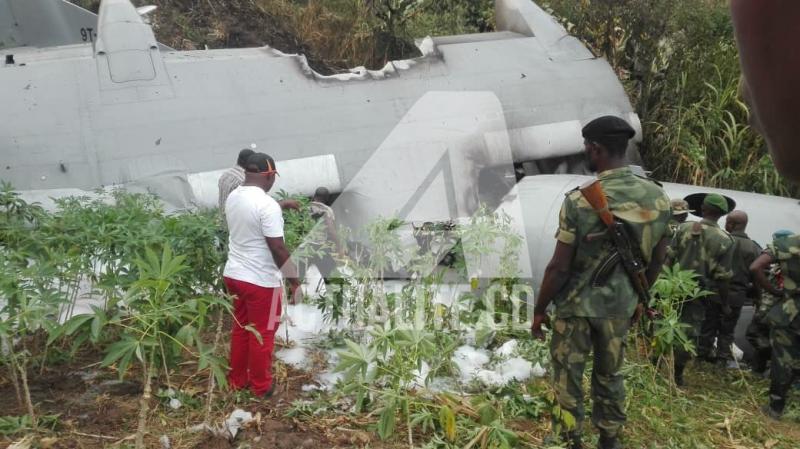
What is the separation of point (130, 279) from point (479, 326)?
2.14 meters

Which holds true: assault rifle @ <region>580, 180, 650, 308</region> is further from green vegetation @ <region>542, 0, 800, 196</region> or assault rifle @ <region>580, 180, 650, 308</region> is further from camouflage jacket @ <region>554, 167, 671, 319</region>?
green vegetation @ <region>542, 0, 800, 196</region>

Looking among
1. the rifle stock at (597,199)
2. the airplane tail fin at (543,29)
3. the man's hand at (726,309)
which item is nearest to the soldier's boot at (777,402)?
the man's hand at (726,309)

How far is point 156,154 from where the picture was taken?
20.4 ft

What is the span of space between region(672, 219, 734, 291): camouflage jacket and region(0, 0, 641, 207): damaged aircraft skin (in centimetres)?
275

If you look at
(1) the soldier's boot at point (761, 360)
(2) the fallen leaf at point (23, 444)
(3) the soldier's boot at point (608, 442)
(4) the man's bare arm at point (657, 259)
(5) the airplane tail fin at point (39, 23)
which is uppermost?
(5) the airplane tail fin at point (39, 23)

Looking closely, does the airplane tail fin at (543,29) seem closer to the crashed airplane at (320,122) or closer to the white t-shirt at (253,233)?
the crashed airplane at (320,122)

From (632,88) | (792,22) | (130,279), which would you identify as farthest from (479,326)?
(632,88)

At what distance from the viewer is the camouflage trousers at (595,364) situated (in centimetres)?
323

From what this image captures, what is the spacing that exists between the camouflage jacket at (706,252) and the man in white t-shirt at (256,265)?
2671 millimetres

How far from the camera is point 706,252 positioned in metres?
4.75

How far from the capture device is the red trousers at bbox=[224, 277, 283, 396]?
148 inches

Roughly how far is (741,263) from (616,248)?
7.50 feet

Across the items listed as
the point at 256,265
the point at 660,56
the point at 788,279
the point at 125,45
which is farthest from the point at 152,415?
the point at 660,56

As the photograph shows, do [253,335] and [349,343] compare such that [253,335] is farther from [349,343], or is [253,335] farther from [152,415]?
[349,343]
